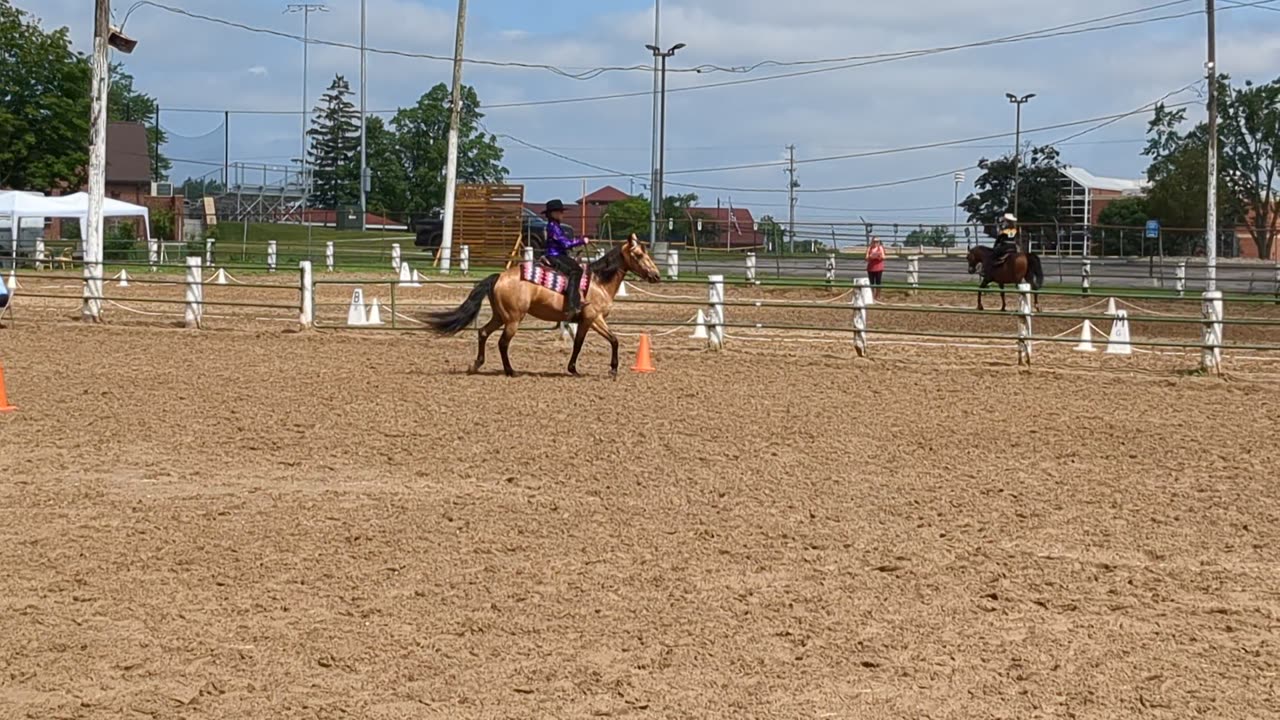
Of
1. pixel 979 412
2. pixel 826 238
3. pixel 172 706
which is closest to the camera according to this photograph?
pixel 172 706

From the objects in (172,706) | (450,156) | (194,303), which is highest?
(450,156)

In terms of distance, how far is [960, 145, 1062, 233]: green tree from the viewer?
7338 centimetres

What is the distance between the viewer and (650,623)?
21.7 ft

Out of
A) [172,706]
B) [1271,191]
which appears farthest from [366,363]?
[1271,191]

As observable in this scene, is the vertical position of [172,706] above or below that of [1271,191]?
below

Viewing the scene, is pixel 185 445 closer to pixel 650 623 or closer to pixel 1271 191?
pixel 650 623

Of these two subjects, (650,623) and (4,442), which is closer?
(650,623)

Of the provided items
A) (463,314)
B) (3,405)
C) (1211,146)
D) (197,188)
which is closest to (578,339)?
(463,314)

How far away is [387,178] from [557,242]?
79.5 m

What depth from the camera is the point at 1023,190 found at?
7394cm

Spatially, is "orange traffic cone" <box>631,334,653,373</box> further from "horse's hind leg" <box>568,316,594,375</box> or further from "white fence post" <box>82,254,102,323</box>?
"white fence post" <box>82,254,102,323</box>

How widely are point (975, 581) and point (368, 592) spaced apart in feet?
10.1

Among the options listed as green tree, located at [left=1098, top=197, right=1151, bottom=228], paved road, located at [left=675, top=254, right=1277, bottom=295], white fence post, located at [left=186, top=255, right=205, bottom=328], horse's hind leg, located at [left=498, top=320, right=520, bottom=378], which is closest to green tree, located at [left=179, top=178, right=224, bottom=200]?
Result: paved road, located at [left=675, top=254, right=1277, bottom=295]

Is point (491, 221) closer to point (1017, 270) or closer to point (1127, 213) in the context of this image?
point (1017, 270)
